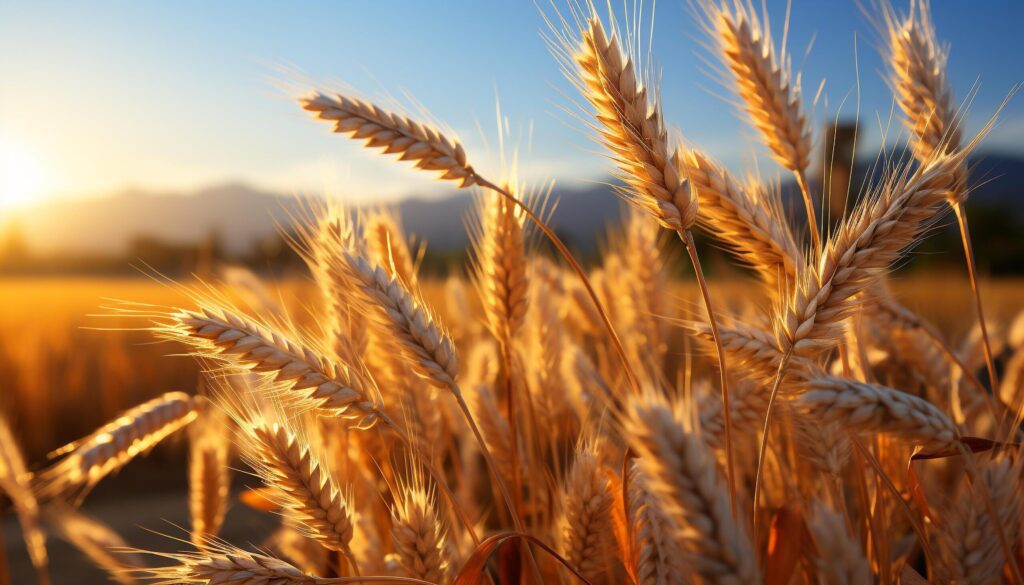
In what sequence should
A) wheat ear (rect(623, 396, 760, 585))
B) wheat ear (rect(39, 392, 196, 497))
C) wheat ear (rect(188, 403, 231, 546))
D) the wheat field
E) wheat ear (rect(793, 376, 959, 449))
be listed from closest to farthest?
wheat ear (rect(623, 396, 760, 585)), wheat ear (rect(793, 376, 959, 449)), the wheat field, wheat ear (rect(39, 392, 196, 497)), wheat ear (rect(188, 403, 231, 546))

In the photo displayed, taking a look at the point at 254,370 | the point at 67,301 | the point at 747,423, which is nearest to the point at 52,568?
the point at 254,370

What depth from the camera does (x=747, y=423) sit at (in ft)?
4.50

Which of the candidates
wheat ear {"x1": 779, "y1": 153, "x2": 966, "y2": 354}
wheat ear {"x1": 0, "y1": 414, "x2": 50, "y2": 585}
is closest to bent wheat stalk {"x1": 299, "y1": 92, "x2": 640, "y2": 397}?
wheat ear {"x1": 779, "y1": 153, "x2": 966, "y2": 354}

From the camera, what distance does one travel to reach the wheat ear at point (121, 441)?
4.40 feet

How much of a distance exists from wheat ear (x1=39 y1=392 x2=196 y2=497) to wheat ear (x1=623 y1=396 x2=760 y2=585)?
3.83ft

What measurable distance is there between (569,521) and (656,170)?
60cm

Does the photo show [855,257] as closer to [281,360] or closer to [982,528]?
[982,528]

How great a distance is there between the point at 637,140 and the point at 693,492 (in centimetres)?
55

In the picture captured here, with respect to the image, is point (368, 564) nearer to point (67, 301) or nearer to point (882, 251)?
point (882, 251)

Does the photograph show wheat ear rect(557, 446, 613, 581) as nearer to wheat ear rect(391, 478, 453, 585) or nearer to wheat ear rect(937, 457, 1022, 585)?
wheat ear rect(391, 478, 453, 585)

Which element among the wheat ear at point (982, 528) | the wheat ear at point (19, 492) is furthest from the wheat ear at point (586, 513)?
the wheat ear at point (19, 492)

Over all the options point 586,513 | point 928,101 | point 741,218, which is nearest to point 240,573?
point 586,513

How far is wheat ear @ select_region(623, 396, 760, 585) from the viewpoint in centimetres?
64

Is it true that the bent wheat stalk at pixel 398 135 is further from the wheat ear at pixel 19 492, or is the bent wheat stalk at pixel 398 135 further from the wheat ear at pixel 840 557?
the wheat ear at pixel 19 492
